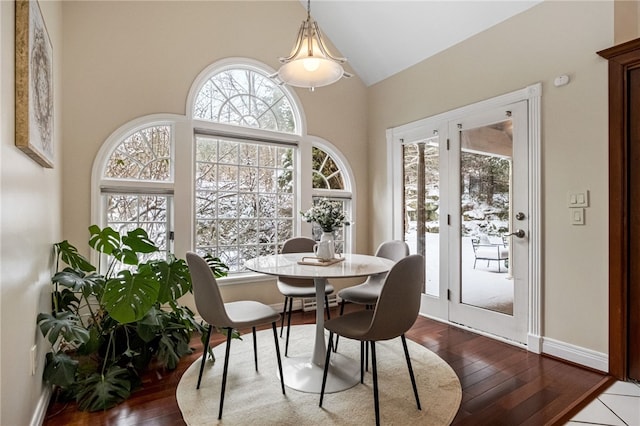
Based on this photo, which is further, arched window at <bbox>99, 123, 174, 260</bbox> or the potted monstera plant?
arched window at <bbox>99, 123, 174, 260</bbox>

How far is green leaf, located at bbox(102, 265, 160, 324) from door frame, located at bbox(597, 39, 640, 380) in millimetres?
3007

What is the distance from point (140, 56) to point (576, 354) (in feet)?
14.2

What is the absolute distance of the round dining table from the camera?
2.08 metres

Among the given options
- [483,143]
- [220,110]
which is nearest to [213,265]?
[220,110]

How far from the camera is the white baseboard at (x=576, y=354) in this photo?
8.05 feet

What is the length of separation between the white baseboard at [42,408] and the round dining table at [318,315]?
1.28 meters

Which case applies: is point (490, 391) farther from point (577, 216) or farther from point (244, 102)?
point (244, 102)

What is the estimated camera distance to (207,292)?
1.92 metres

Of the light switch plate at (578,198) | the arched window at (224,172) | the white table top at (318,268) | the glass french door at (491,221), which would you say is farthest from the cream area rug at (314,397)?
the light switch plate at (578,198)

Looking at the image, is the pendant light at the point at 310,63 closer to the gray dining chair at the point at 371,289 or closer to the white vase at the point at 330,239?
the white vase at the point at 330,239

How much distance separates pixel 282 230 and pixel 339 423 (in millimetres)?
2422

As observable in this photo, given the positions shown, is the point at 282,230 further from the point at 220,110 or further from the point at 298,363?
the point at 298,363

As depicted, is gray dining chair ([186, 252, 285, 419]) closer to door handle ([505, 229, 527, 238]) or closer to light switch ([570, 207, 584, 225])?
door handle ([505, 229, 527, 238])

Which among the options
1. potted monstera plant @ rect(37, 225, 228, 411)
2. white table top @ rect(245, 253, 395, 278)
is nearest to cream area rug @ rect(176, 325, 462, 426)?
potted monstera plant @ rect(37, 225, 228, 411)
